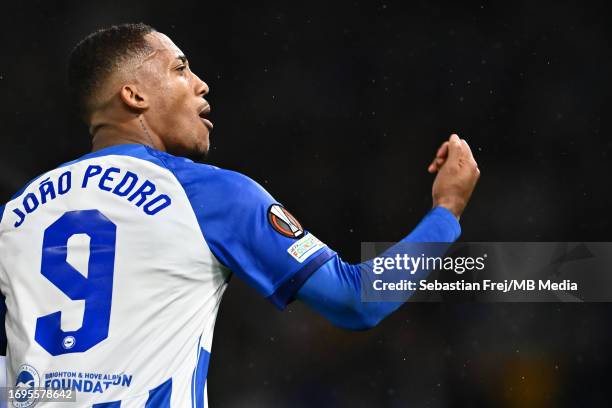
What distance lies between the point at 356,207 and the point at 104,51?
4704 millimetres

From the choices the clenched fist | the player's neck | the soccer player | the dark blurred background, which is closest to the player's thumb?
the clenched fist

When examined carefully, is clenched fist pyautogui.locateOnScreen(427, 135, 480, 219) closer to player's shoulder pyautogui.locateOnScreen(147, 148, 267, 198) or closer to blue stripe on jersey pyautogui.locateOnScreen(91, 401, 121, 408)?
player's shoulder pyautogui.locateOnScreen(147, 148, 267, 198)

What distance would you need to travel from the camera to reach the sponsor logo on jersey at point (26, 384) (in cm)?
142

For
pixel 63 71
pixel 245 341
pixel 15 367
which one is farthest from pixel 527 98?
pixel 15 367

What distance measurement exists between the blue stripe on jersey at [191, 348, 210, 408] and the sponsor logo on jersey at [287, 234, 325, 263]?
0.25 meters

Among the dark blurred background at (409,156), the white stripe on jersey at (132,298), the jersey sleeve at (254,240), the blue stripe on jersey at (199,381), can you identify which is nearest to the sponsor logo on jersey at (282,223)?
the jersey sleeve at (254,240)

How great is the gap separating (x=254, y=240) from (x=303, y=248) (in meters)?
0.09

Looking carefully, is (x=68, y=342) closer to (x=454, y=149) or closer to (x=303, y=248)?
(x=303, y=248)

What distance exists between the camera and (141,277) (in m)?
1.43

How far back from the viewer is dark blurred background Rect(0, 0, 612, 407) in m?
6.24

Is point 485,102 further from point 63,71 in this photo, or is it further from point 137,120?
point 137,120

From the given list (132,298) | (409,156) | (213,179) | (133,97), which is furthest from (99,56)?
(409,156)

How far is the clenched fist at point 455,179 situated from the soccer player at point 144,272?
4 centimetres

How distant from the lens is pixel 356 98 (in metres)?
6.48
